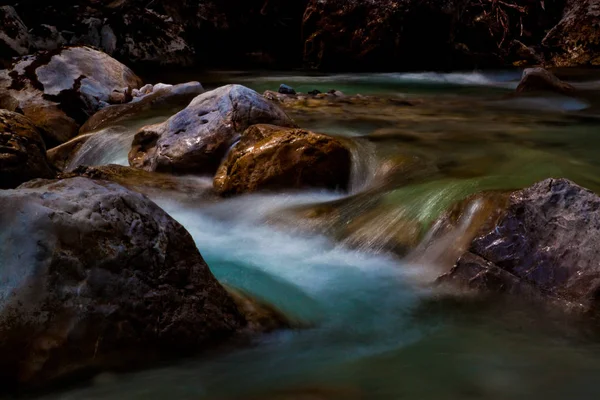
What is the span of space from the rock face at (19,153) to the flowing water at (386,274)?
1257mm

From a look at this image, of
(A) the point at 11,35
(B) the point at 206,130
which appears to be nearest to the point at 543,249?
(B) the point at 206,130

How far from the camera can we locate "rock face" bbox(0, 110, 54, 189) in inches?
202

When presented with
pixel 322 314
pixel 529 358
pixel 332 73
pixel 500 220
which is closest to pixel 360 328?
pixel 322 314

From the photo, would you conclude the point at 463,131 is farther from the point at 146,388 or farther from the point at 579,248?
the point at 146,388

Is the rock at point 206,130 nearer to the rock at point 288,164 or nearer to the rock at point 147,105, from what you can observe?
the rock at point 288,164

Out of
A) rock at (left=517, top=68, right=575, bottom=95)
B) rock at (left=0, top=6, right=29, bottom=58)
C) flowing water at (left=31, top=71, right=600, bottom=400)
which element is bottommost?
flowing water at (left=31, top=71, right=600, bottom=400)

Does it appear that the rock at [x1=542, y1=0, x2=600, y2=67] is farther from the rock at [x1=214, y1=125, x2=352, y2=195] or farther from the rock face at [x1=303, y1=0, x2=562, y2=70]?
the rock at [x1=214, y1=125, x2=352, y2=195]

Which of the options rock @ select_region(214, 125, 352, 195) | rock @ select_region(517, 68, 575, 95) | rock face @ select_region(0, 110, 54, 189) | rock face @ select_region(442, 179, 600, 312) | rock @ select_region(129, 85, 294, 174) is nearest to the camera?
rock face @ select_region(442, 179, 600, 312)

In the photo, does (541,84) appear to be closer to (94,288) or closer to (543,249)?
(543,249)

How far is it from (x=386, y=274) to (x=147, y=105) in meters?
6.80

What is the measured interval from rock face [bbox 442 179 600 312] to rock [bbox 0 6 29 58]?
11.7 metres

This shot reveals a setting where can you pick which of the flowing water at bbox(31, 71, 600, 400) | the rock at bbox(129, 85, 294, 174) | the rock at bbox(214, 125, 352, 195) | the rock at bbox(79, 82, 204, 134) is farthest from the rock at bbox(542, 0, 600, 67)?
the rock at bbox(214, 125, 352, 195)

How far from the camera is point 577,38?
16.8 metres

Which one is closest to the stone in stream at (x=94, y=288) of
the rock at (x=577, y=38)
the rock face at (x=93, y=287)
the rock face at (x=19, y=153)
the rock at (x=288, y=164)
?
the rock face at (x=93, y=287)
